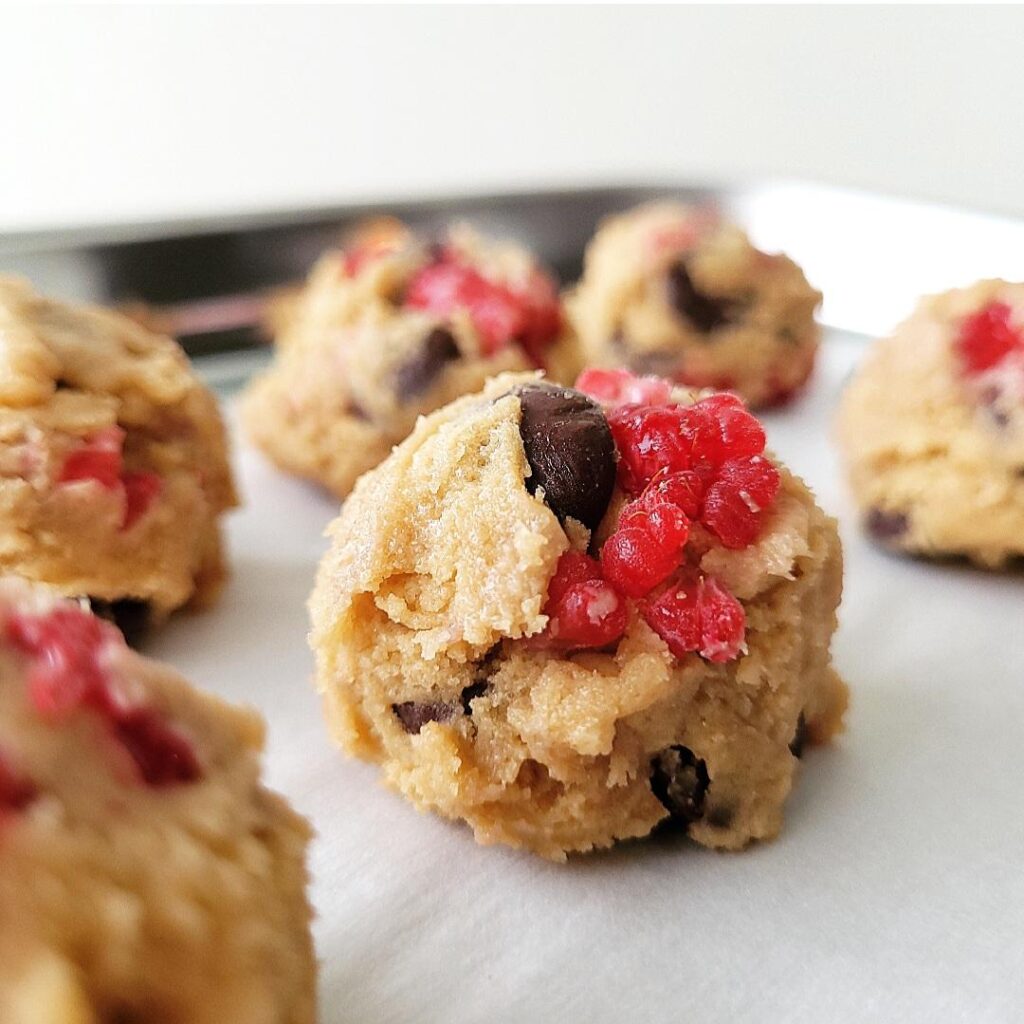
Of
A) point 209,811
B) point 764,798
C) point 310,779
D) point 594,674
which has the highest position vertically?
point 209,811

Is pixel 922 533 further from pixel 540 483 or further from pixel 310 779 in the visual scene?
pixel 310 779

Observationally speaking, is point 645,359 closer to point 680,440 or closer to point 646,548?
point 680,440

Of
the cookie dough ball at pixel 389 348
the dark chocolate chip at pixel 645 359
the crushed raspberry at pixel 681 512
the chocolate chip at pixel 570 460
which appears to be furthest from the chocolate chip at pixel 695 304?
the chocolate chip at pixel 570 460

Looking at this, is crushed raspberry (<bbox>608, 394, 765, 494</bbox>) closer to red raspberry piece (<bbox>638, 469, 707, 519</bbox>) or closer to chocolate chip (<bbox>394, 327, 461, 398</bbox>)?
red raspberry piece (<bbox>638, 469, 707, 519</bbox>)

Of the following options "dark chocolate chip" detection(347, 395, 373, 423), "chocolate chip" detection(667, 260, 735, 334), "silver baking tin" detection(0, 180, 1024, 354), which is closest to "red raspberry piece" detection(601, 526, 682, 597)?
"dark chocolate chip" detection(347, 395, 373, 423)

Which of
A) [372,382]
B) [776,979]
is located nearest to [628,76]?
[372,382]

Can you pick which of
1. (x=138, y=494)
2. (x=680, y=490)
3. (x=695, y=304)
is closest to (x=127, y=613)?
(x=138, y=494)

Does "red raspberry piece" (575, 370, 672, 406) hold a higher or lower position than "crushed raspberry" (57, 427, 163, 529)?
higher
